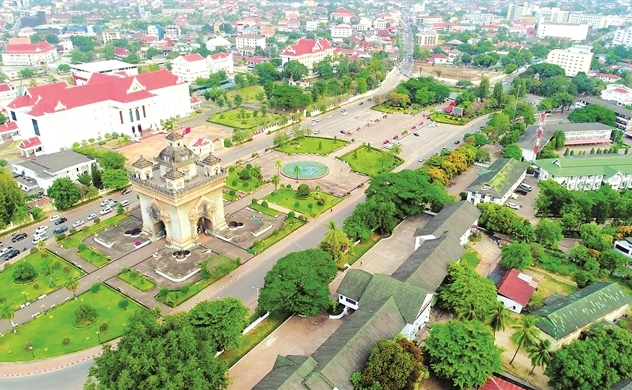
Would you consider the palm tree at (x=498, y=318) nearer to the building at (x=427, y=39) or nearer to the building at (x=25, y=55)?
the building at (x=25, y=55)

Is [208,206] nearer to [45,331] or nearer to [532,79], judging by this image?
[45,331]

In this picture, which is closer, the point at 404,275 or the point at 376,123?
the point at 404,275

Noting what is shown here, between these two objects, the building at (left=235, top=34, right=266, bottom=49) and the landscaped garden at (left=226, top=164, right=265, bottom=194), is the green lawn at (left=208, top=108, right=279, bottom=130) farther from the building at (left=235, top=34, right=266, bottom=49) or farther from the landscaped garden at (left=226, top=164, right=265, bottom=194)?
the building at (left=235, top=34, right=266, bottom=49)

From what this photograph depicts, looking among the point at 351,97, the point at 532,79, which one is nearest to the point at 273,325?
the point at 351,97

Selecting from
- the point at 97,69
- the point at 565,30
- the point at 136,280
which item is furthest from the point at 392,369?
the point at 565,30

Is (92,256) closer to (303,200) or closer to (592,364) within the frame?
(303,200)

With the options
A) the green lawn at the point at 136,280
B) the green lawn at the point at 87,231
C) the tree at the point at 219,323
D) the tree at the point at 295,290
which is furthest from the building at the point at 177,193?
the tree at the point at 219,323
